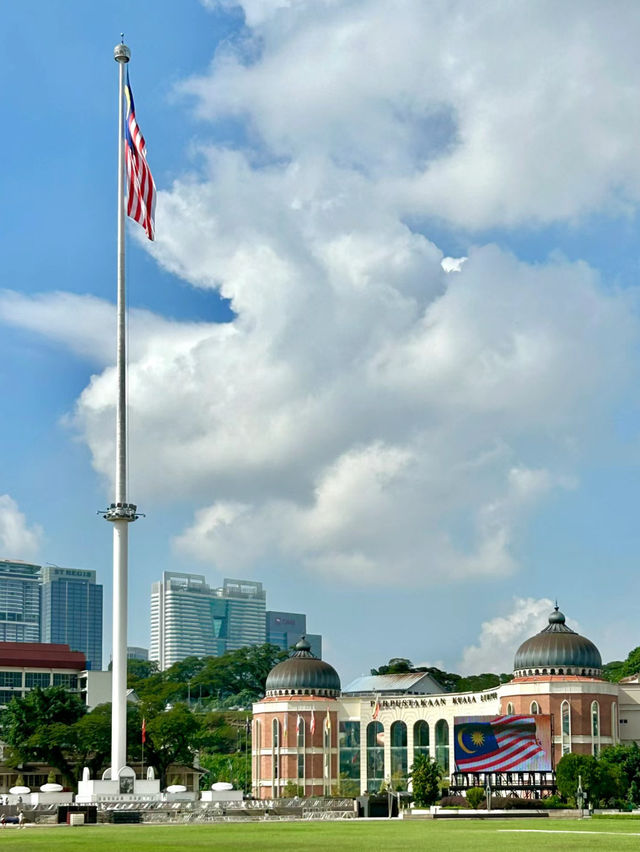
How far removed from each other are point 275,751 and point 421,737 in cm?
1609

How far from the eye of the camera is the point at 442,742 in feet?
485

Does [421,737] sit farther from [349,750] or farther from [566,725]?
[566,725]

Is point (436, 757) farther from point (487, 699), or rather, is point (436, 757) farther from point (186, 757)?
point (186, 757)

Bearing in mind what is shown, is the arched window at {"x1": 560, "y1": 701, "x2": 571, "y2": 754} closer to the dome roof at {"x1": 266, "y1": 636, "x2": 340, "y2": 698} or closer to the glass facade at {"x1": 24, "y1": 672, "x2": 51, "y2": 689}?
the dome roof at {"x1": 266, "y1": 636, "x2": 340, "y2": 698}

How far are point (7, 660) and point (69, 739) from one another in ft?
Result: 117

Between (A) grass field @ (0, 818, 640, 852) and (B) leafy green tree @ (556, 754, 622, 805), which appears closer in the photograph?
(A) grass field @ (0, 818, 640, 852)

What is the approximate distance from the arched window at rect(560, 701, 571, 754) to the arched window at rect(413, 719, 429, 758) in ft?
60.4

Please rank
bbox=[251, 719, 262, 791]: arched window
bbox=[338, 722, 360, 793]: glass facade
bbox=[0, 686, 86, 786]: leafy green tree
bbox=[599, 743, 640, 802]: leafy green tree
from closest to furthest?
bbox=[599, 743, 640, 802]: leafy green tree
bbox=[0, 686, 86, 786]: leafy green tree
bbox=[251, 719, 262, 791]: arched window
bbox=[338, 722, 360, 793]: glass facade

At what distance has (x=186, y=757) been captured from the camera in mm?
149875

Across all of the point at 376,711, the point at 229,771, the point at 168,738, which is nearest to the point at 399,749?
the point at 376,711

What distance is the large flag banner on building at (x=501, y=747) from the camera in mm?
129250

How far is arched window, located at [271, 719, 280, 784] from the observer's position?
14966 cm

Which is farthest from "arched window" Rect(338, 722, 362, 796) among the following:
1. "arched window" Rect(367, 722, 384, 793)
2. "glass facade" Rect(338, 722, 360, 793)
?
"arched window" Rect(367, 722, 384, 793)

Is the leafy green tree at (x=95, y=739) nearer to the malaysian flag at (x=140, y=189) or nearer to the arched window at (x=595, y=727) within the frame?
the arched window at (x=595, y=727)
